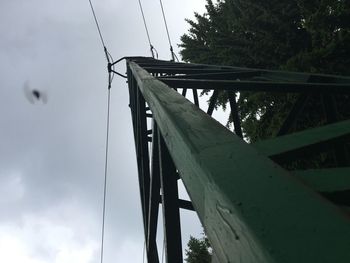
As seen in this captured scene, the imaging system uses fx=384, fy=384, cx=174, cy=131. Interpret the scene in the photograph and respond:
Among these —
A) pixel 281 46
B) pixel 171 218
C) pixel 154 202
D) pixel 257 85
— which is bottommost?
pixel 171 218

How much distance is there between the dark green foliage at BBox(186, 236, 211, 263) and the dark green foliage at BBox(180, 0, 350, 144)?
746cm

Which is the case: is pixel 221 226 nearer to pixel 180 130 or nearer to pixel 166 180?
pixel 180 130

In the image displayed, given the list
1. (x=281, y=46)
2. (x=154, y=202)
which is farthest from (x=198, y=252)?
(x=154, y=202)

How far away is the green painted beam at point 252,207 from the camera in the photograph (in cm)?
93

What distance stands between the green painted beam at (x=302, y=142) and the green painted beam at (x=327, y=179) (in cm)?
15

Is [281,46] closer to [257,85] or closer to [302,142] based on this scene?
[257,85]

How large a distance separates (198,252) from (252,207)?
54.7 ft

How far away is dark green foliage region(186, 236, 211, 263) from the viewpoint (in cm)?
1642

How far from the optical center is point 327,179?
1.45 m

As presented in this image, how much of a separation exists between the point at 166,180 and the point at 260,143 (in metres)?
1.12

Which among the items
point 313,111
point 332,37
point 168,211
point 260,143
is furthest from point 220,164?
point 332,37

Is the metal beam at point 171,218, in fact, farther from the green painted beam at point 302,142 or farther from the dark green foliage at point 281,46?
the dark green foliage at point 281,46

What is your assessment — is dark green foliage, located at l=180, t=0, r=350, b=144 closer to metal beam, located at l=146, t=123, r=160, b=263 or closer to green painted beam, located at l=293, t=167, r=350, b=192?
metal beam, located at l=146, t=123, r=160, b=263

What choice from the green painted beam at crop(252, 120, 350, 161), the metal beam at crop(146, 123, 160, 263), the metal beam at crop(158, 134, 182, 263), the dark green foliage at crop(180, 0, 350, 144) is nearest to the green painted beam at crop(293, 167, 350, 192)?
the green painted beam at crop(252, 120, 350, 161)
